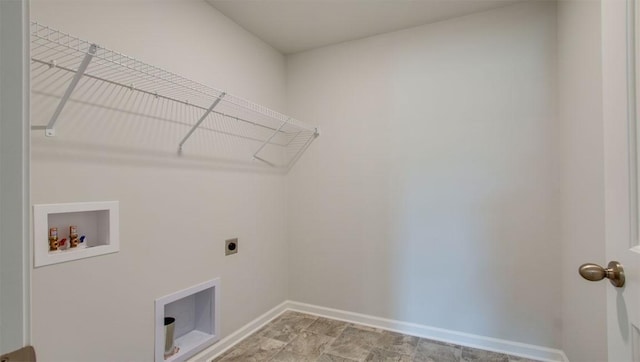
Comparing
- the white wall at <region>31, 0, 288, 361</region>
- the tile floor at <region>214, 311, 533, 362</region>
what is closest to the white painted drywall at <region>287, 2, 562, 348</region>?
the tile floor at <region>214, 311, 533, 362</region>

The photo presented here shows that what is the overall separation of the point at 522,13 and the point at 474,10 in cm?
30

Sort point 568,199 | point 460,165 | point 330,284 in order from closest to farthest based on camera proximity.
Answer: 1. point 568,199
2. point 460,165
3. point 330,284

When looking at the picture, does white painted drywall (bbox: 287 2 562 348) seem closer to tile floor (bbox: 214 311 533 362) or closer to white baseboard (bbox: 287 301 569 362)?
white baseboard (bbox: 287 301 569 362)

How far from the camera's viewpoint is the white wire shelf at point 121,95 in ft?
3.95

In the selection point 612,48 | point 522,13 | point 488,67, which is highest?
point 522,13

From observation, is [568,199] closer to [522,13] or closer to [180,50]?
[522,13]

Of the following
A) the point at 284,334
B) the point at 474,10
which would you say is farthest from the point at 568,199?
the point at 284,334

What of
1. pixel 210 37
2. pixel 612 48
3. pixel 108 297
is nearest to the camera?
pixel 612 48

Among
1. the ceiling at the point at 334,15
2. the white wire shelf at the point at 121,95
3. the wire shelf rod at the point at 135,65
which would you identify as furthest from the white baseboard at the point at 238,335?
the ceiling at the point at 334,15

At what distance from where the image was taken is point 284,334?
2324 millimetres

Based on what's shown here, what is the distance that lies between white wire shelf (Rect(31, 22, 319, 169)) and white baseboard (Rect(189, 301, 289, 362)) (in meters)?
1.29

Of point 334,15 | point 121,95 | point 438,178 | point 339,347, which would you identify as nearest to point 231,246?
point 339,347

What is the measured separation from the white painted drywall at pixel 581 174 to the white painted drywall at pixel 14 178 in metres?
1.77

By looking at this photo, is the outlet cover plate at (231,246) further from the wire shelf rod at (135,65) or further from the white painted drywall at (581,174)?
the white painted drywall at (581,174)
